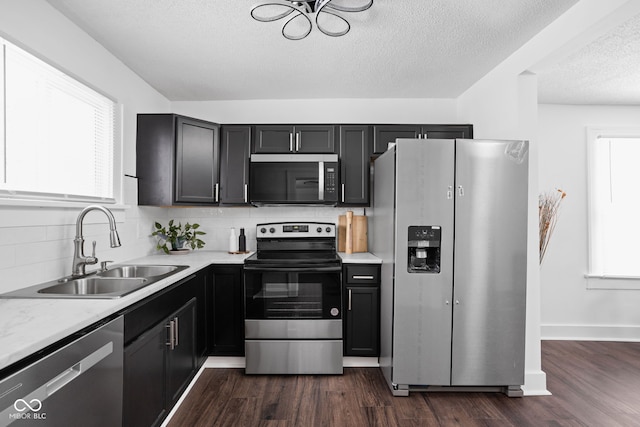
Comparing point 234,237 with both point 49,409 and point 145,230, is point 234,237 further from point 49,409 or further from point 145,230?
point 49,409

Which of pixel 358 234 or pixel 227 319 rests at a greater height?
pixel 358 234

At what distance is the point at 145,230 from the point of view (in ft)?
9.74

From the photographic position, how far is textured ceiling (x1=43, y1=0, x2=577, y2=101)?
1935 millimetres

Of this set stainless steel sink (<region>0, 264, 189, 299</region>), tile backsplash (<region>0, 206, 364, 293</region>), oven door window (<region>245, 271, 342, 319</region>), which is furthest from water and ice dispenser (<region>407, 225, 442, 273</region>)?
stainless steel sink (<region>0, 264, 189, 299</region>)

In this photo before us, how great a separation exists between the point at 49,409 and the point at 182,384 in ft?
4.06

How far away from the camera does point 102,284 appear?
2.00 metres

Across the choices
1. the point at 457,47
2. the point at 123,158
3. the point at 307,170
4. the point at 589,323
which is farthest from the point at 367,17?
the point at 589,323


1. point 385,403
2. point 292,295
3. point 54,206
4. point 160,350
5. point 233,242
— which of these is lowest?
point 385,403

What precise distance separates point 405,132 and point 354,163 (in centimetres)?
55

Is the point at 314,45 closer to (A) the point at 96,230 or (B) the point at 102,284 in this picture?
(A) the point at 96,230

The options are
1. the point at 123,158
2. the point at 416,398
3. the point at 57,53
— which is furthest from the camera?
the point at 123,158

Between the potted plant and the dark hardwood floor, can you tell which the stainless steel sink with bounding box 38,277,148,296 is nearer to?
the dark hardwood floor

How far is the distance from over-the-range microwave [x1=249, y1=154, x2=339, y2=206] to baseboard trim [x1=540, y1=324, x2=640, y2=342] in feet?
8.75

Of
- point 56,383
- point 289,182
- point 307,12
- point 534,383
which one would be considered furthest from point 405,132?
point 56,383
